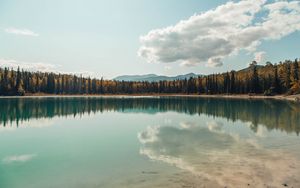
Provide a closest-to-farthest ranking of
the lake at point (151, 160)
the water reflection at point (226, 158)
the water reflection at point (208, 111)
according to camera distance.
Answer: the lake at point (151, 160)
the water reflection at point (226, 158)
the water reflection at point (208, 111)

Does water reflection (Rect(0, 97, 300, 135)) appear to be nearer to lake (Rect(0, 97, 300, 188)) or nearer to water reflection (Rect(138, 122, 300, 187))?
water reflection (Rect(138, 122, 300, 187))

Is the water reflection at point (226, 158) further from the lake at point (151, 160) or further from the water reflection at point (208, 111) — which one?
the water reflection at point (208, 111)

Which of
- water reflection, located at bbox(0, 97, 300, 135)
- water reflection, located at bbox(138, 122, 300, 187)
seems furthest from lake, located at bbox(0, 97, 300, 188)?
water reflection, located at bbox(0, 97, 300, 135)

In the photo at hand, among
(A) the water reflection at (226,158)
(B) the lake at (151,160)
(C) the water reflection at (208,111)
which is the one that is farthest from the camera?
(C) the water reflection at (208,111)

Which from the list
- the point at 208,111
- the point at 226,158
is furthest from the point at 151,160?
the point at 208,111

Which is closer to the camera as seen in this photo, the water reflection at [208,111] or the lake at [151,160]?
the lake at [151,160]

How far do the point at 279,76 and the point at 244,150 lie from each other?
5509 inches

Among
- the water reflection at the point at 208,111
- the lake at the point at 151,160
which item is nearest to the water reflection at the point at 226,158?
the lake at the point at 151,160

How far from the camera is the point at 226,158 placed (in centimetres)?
2094

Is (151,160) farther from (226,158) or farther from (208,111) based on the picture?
(208,111)

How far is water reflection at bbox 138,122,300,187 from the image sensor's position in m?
15.9

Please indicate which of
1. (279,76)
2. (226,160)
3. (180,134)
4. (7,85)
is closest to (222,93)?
(279,76)

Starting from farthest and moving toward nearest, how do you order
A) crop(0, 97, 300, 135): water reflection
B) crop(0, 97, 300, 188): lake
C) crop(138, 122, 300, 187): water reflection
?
1. crop(0, 97, 300, 135): water reflection
2. crop(138, 122, 300, 187): water reflection
3. crop(0, 97, 300, 188): lake

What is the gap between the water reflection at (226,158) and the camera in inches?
626
